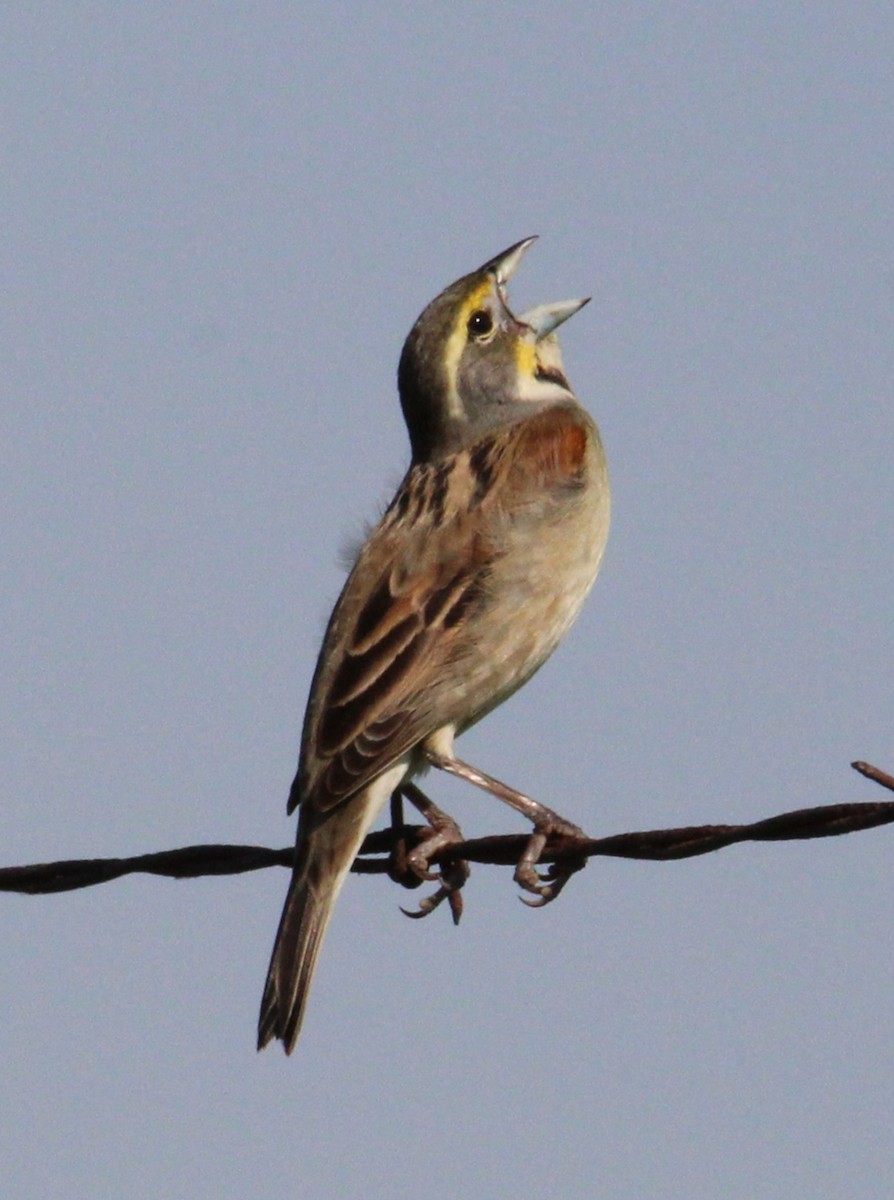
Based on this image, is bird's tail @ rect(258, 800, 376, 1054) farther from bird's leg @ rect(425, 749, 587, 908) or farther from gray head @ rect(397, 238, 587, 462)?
gray head @ rect(397, 238, 587, 462)

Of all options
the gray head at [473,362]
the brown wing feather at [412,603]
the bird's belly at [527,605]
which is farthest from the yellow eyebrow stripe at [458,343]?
the bird's belly at [527,605]

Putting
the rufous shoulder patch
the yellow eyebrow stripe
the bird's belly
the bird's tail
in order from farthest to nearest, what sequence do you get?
the yellow eyebrow stripe
the rufous shoulder patch
the bird's belly
the bird's tail

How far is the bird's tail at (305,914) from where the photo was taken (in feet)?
23.5

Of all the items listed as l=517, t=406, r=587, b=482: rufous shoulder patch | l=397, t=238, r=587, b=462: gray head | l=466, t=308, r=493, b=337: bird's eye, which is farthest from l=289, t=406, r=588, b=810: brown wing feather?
l=466, t=308, r=493, b=337: bird's eye

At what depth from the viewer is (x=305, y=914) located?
7.38 meters

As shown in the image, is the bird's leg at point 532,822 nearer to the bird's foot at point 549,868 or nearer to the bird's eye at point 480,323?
the bird's foot at point 549,868

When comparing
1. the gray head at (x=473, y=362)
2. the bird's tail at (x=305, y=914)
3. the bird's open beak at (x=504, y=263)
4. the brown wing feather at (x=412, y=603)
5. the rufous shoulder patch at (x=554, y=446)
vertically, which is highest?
the bird's open beak at (x=504, y=263)

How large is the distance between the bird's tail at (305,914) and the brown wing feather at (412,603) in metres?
0.13

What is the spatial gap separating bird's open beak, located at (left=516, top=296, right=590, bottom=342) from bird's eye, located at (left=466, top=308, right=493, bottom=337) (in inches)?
6.9

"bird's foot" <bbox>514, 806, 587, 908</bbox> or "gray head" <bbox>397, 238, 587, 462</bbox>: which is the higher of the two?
"gray head" <bbox>397, 238, 587, 462</bbox>

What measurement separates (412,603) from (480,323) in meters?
2.18

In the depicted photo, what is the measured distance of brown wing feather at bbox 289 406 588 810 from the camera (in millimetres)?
7844

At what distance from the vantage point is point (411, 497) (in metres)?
9.23

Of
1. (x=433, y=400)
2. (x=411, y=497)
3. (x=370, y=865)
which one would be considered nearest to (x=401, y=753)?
(x=370, y=865)
